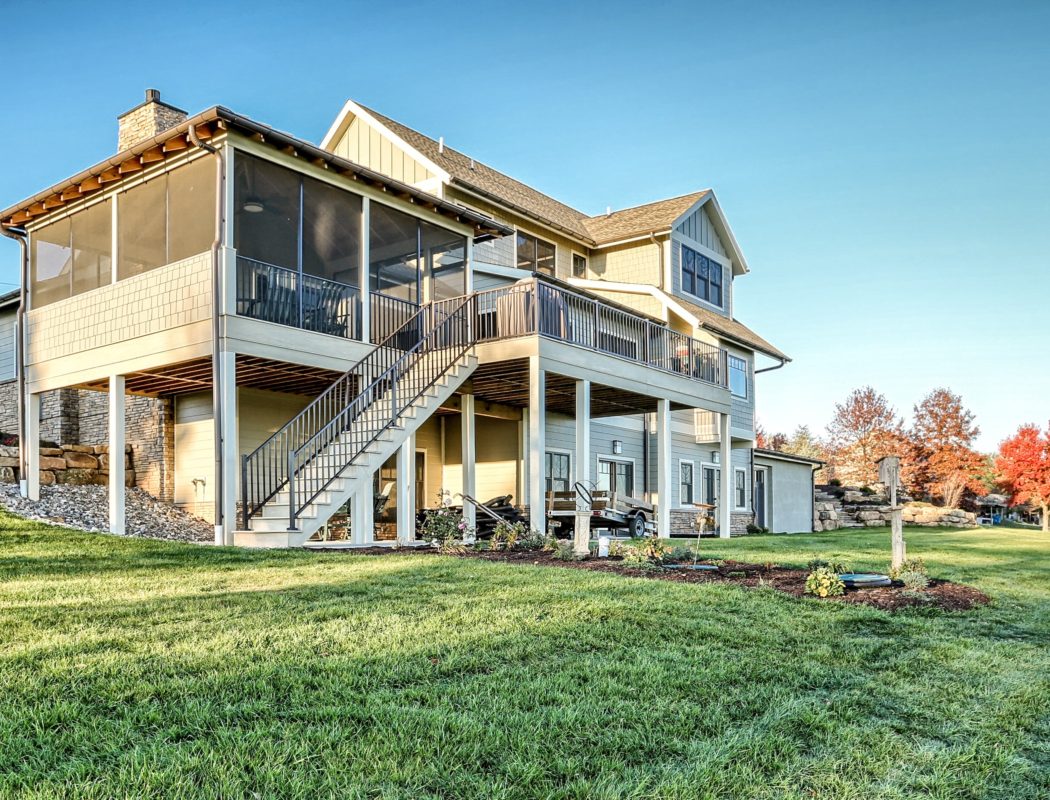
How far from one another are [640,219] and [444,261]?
9.46m

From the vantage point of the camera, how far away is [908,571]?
8656 millimetres

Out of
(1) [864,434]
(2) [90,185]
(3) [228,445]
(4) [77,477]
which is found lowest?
(4) [77,477]

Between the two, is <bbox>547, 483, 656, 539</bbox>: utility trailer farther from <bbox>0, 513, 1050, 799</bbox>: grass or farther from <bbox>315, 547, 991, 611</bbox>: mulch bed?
<bbox>0, 513, 1050, 799</bbox>: grass

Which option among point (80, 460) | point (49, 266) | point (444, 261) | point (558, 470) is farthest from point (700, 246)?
point (80, 460)

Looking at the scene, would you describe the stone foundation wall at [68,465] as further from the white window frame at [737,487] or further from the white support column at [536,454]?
the white window frame at [737,487]

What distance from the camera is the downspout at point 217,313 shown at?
11203mm

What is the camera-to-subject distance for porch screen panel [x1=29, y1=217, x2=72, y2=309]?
14.8 metres

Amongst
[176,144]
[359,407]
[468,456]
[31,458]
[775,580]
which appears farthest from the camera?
[468,456]

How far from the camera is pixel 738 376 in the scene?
25.4 meters

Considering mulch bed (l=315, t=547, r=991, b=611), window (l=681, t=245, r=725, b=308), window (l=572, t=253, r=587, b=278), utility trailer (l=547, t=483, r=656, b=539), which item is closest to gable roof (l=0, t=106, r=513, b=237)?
utility trailer (l=547, t=483, r=656, b=539)

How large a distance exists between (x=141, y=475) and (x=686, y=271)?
1541 cm

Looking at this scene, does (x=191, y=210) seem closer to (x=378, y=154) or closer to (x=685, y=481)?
(x=378, y=154)

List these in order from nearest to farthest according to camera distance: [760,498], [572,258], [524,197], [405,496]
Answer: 1. [405,496]
2. [524,197]
3. [572,258]
4. [760,498]

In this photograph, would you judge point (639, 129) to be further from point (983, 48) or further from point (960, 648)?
point (960, 648)
